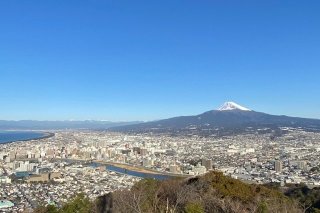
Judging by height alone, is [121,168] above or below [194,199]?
below

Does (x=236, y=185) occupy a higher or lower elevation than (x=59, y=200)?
higher

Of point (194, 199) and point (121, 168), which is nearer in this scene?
point (194, 199)

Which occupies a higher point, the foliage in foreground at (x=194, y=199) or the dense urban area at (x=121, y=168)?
the foliage in foreground at (x=194, y=199)

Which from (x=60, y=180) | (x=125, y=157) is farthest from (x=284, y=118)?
(x=60, y=180)

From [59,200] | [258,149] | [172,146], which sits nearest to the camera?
[59,200]

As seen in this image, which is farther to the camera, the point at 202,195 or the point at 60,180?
the point at 60,180

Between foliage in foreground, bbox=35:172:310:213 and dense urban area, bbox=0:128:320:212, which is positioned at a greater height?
foliage in foreground, bbox=35:172:310:213

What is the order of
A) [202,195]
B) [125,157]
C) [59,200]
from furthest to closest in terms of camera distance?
[125,157] → [59,200] → [202,195]

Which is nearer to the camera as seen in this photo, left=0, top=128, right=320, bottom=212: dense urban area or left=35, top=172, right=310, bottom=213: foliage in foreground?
left=35, top=172, right=310, bottom=213: foliage in foreground

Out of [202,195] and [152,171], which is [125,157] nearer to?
[152,171]

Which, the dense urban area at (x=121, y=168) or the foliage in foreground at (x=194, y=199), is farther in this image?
the dense urban area at (x=121, y=168)
